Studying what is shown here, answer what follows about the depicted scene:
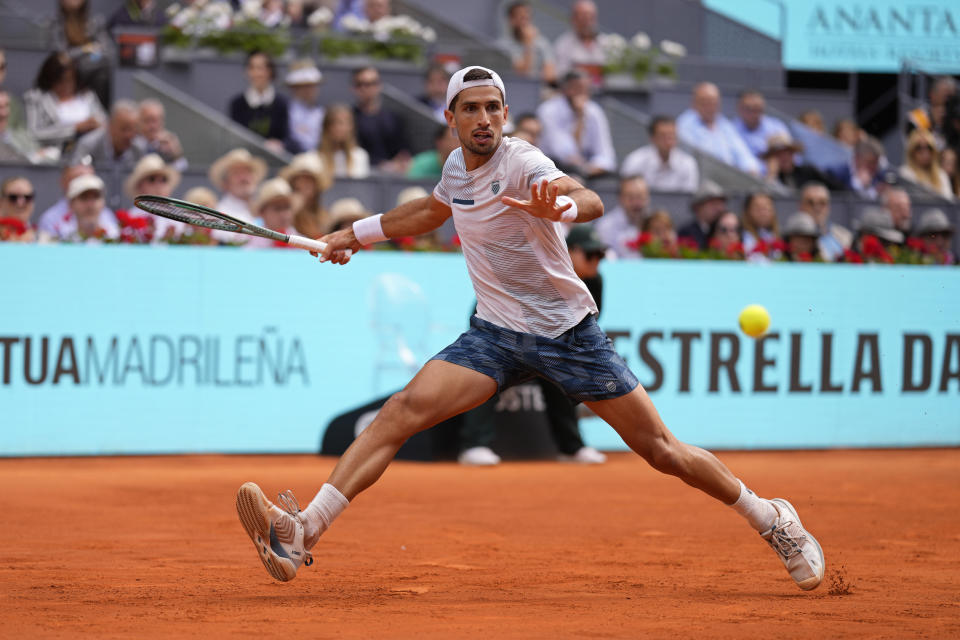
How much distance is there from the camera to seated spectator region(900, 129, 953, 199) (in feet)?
50.5

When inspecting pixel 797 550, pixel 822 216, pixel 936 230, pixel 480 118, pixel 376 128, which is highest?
pixel 480 118

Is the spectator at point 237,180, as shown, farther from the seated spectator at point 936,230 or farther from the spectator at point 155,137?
the seated spectator at point 936,230

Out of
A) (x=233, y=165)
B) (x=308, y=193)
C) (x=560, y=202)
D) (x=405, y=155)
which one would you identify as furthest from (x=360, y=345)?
(x=560, y=202)

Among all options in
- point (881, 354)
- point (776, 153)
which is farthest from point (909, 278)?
point (776, 153)

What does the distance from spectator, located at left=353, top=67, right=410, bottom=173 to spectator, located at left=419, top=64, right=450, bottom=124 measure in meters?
0.40

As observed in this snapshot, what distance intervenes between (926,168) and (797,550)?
11608 millimetres

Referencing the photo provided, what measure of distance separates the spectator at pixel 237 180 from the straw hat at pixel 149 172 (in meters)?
0.40

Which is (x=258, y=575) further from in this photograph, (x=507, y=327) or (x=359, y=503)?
(x=359, y=503)

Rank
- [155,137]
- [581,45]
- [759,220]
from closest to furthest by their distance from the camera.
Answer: [155,137], [759,220], [581,45]

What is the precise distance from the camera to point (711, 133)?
14.7 meters

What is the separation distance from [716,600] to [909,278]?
732cm

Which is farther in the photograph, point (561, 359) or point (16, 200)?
point (16, 200)

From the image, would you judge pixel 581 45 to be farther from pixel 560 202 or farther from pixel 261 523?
pixel 261 523

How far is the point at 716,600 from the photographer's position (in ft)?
15.9
